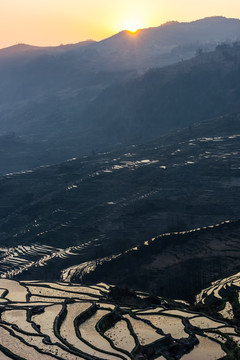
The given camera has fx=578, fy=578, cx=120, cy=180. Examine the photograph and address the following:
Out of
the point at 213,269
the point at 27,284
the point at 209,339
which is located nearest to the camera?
the point at 209,339

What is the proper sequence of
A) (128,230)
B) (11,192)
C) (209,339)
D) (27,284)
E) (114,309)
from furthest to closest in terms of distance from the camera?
(11,192) < (128,230) < (27,284) < (114,309) < (209,339)

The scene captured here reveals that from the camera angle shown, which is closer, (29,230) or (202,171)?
(29,230)

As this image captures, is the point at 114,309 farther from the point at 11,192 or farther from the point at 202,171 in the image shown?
the point at 11,192

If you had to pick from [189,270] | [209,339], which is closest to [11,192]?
[189,270]

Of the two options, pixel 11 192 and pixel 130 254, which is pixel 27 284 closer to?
pixel 130 254

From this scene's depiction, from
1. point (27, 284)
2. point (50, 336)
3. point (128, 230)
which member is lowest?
point (128, 230)

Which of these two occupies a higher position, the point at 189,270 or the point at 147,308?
the point at 147,308

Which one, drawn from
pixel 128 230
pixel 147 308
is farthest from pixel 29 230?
pixel 147 308
